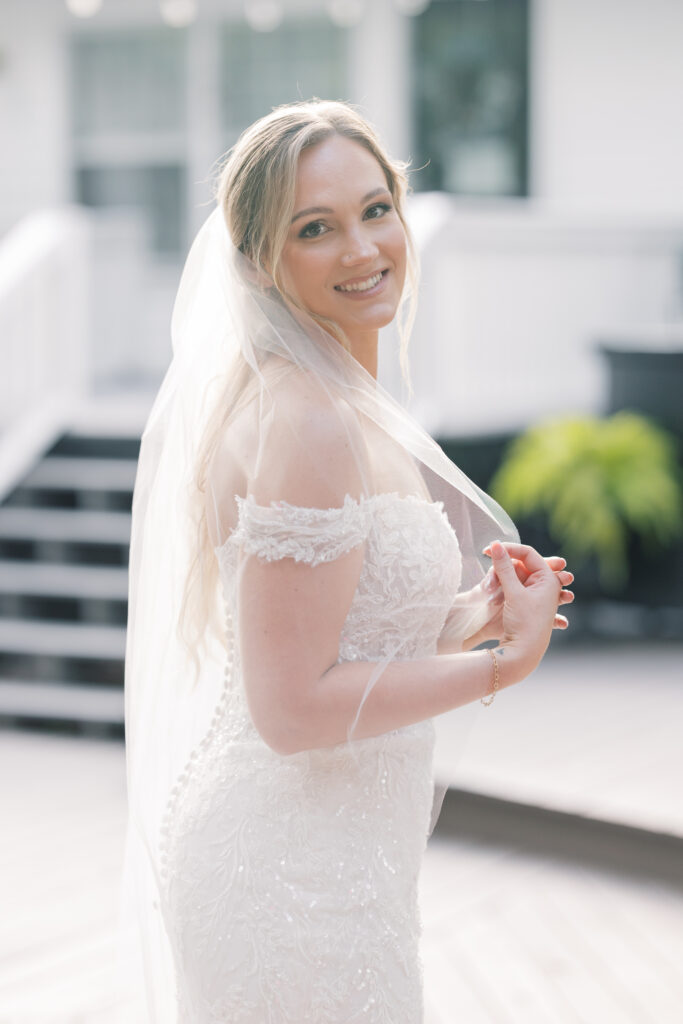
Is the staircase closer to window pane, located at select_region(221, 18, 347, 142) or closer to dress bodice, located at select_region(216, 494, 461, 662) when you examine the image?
window pane, located at select_region(221, 18, 347, 142)

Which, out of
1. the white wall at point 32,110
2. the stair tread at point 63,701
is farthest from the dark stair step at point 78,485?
the white wall at point 32,110

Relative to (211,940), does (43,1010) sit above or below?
below

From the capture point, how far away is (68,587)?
677cm

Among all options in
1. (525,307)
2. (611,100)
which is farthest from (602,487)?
(611,100)

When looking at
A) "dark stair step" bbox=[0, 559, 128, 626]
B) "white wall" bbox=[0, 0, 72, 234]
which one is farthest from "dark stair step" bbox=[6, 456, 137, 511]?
"white wall" bbox=[0, 0, 72, 234]

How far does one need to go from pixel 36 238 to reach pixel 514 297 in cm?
291

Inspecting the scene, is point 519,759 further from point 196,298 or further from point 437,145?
point 437,145

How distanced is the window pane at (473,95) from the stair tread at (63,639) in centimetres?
516

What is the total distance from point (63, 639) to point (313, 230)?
5.16 metres

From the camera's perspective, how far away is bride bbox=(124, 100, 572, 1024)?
1.66 metres

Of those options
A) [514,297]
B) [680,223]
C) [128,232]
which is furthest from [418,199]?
[128,232]

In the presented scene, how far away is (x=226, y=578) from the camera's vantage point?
5.95 ft

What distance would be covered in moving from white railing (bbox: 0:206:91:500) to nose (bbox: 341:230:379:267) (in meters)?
5.70

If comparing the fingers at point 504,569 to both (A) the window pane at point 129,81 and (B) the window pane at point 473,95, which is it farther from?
(A) the window pane at point 129,81
